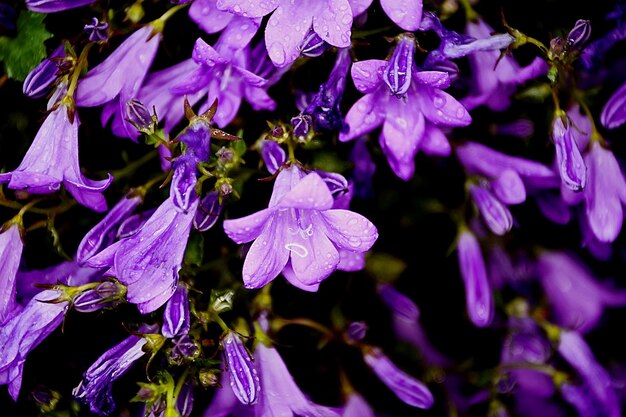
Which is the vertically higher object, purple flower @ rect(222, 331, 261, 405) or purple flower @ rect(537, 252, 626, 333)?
purple flower @ rect(222, 331, 261, 405)

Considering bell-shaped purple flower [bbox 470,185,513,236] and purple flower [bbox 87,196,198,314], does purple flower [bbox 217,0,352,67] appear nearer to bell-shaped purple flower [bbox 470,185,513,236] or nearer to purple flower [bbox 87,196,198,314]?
purple flower [bbox 87,196,198,314]

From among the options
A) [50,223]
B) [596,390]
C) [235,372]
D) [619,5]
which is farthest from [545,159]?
[50,223]

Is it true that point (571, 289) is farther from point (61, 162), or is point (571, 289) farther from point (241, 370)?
point (61, 162)

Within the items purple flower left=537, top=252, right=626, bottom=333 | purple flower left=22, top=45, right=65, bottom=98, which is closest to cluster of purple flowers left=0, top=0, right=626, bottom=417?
purple flower left=22, top=45, right=65, bottom=98

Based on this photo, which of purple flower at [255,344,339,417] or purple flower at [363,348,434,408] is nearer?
purple flower at [255,344,339,417]

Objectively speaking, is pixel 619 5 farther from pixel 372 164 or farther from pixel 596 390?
pixel 596 390

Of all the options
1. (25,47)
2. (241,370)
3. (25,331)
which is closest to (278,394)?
(241,370)

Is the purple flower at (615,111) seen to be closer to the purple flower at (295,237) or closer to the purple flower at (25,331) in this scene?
the purple flower at (295,237)
